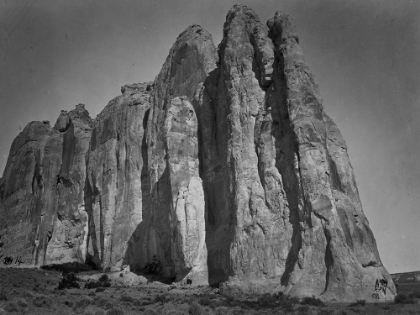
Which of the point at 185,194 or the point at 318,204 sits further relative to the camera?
the point at 185,194

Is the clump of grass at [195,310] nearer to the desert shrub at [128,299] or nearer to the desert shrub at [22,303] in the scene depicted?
the desert shrub at [128,299]

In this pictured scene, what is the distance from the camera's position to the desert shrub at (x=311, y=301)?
28.9 metres

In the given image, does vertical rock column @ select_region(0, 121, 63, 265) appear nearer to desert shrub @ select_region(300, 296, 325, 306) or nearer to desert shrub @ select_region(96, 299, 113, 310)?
desert shrub @ select_region(96, 299, 113, 310)

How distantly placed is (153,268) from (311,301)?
2133cm

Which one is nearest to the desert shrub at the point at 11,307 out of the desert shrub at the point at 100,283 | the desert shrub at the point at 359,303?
the desert shrub at the point at 100,283

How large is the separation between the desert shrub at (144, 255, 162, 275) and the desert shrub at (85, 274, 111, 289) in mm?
3812

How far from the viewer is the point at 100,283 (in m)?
44.2

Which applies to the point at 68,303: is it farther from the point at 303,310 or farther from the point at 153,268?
the point at 153,268

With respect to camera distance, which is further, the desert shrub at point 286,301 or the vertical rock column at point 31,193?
the vertical rock column at point 31,193

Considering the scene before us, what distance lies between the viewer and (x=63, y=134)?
7381cm

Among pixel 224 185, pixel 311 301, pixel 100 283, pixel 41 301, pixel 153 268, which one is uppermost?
pixel 224 185

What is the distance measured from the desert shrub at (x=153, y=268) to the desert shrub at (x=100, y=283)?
12.5 ft

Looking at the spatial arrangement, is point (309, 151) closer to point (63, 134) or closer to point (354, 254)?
point (354, 254)

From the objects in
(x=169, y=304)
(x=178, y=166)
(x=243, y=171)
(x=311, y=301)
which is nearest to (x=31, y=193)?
(x=178, y=166)
